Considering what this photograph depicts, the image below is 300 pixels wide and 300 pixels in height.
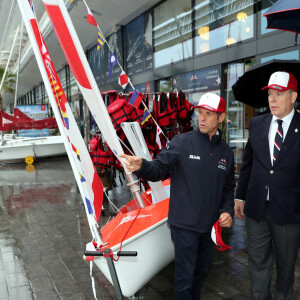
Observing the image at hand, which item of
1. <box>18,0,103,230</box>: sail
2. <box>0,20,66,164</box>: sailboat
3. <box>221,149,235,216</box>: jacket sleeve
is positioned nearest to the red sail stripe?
<box>18,0,103,230</box>: sail

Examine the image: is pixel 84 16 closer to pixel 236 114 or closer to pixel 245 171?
pixel 236 114

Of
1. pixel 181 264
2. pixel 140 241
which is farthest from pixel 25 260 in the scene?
pixel 181 264

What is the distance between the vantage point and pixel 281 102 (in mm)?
2312

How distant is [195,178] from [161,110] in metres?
2.98

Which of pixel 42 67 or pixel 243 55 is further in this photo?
pixel 243 55

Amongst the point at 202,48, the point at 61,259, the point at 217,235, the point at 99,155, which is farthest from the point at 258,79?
the point at 202,48

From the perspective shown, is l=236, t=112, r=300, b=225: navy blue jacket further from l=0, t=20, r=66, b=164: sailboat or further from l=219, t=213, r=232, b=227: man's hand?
l=0, t=20, r=66, b=164: sailboat

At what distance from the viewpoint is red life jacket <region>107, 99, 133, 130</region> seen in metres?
4.52

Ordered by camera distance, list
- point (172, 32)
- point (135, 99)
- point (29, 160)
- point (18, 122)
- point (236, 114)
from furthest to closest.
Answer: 1. point (29, 160)
2. point (18, 122)
3. point (172, 32)
4. point (236, 114)
5. point (135, 99)

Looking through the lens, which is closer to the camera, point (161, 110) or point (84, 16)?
point (161, 110)

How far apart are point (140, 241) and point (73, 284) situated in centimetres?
121

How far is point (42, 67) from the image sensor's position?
196 cm

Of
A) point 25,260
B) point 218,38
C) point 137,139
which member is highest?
point 218,38

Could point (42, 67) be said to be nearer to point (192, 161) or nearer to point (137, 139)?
point (192, 161)
